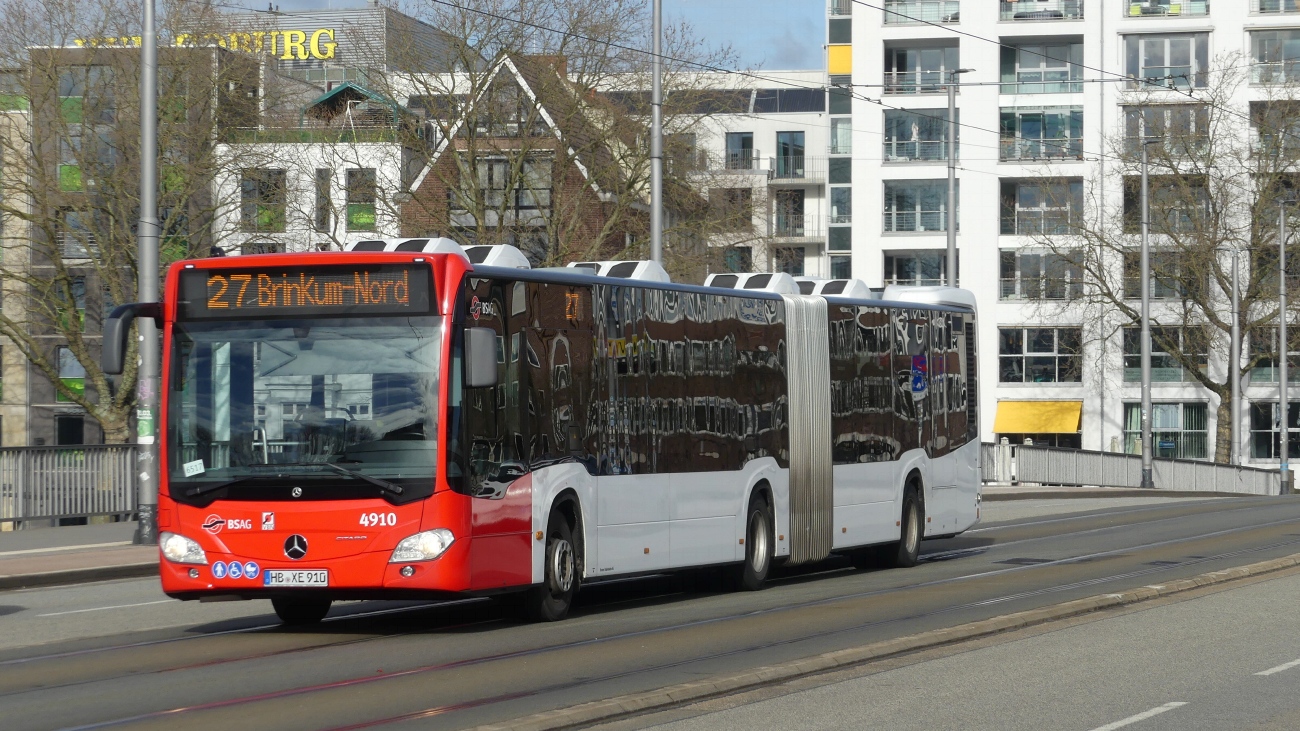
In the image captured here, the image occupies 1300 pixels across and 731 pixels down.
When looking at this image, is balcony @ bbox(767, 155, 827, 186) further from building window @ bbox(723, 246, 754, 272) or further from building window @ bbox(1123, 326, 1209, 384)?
building window @ bbox(723, 246, 754, 272)

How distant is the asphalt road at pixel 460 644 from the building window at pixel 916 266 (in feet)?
169

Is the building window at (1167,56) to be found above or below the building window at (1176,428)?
above

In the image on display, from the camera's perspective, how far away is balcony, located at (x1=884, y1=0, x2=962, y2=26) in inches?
2916

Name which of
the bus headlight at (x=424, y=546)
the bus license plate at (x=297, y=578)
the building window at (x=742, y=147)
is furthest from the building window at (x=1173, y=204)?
the bus license plate at (x=297, y=578)

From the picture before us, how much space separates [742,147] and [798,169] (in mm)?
3056

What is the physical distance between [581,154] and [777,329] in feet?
88.7

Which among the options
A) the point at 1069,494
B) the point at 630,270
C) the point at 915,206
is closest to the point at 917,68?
the point at 915,206

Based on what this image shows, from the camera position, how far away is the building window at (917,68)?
7412 cm

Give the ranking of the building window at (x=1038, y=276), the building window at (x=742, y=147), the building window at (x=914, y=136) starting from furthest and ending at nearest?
the building window at (x=742, y=147)
the building window at (x=914, y=136)
the building window at (x=1038, y=276)

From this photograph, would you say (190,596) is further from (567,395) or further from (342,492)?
(567,395)

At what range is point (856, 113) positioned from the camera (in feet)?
243

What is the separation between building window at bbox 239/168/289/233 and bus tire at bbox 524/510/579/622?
100 feet

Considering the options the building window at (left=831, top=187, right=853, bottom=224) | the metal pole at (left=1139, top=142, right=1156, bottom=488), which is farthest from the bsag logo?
the building window at (left=831, top=187, right=853, bottom=224)

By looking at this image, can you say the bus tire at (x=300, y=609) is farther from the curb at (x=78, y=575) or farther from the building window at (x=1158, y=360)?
the building window at (x=1158, y=360)
